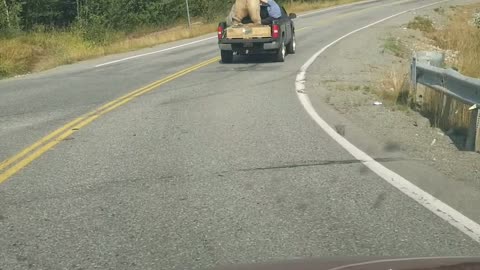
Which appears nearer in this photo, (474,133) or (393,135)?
(474,133)

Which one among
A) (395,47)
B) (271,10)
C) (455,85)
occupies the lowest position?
(395,47)

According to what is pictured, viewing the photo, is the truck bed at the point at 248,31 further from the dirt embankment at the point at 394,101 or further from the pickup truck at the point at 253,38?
the dirt embankment at the point at 394,101

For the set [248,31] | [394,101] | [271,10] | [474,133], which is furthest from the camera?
[271,10]

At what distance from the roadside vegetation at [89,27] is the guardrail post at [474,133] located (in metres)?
15.6

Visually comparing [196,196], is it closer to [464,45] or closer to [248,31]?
[248,31]

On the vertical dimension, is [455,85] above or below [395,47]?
above

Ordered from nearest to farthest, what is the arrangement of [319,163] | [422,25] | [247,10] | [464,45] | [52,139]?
1. [319,163]
2. [52,139]
3. [247,10]
4. [464,45]
5. [422,25]

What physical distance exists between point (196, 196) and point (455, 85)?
4040 millimetres

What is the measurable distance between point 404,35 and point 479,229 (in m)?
22.8

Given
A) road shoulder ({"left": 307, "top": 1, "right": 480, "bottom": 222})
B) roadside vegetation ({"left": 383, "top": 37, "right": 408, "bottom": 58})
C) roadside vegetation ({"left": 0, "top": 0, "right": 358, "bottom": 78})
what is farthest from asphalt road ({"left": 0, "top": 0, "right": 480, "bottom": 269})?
roadside vegetation ({"left": 0, "top": 0, "right": 358, "bottom": 78})

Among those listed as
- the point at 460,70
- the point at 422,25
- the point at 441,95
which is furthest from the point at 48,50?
the point at 422,25

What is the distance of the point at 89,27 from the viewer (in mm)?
28953

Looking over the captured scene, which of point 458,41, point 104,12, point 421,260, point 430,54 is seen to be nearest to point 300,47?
point 458,41

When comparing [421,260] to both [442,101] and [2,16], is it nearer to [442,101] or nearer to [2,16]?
[442,101]
